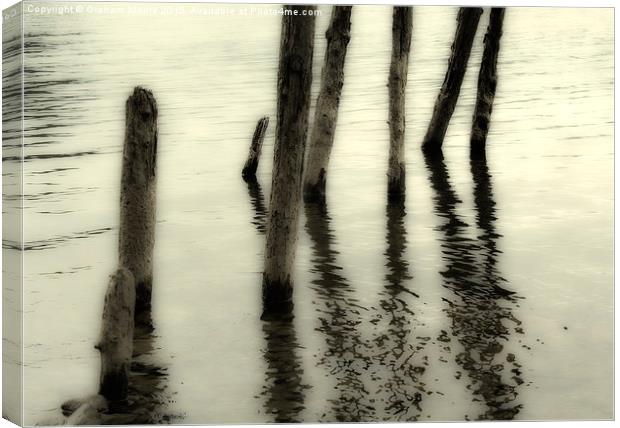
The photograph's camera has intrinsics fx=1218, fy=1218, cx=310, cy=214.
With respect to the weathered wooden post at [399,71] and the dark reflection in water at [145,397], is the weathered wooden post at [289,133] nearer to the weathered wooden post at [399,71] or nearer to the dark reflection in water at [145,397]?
the dark reflection in water at [145,397]

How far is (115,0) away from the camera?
25.5 ft

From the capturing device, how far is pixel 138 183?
25.9 feet

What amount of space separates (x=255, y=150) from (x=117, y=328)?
5.83 m

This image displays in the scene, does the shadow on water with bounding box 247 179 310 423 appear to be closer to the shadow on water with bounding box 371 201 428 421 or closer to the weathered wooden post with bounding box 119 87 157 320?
the shadow on water with bounding box 371 201 428 421

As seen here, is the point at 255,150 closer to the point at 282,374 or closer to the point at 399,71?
the point at 399,71

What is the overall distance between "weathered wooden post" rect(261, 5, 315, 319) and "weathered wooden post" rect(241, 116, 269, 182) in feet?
14.5

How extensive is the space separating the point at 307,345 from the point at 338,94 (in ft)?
11.6

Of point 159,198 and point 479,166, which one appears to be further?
point 479,166

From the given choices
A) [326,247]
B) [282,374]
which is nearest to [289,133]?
[282,374]

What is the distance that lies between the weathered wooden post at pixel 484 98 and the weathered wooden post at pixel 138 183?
6015 millimetres

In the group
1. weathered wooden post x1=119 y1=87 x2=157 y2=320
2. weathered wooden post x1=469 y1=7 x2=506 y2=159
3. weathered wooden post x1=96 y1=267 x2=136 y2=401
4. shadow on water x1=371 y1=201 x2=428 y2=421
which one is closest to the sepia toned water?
shadow on water x1=371 y1=201 x2=428 y2=421

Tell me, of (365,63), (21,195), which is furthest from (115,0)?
(365,63)

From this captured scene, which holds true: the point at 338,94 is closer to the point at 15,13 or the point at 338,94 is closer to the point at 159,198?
the point at 159,198

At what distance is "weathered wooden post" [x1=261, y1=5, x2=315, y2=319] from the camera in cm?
793
